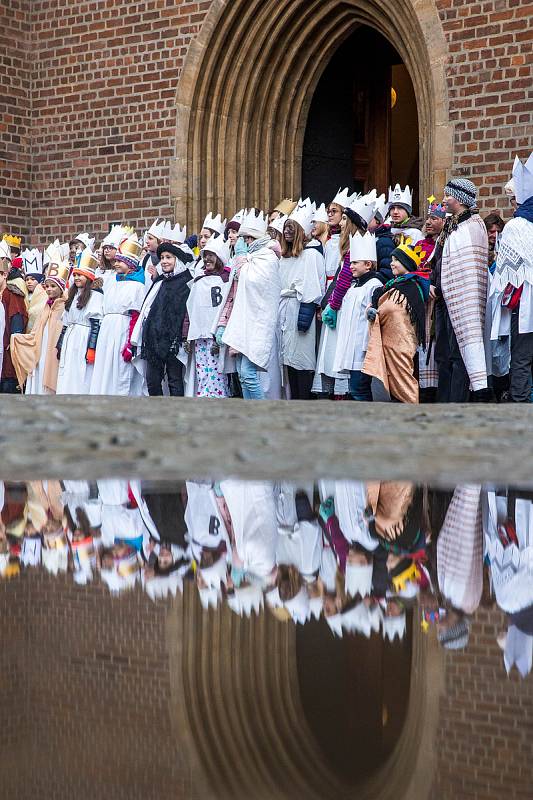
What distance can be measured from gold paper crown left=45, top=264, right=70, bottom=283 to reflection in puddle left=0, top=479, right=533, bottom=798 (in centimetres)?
Answer: 1015

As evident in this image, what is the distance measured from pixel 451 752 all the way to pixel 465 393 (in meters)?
8.64

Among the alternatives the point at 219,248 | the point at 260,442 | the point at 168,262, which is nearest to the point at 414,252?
the point at 219,248

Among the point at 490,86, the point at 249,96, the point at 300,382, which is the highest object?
the point at 249,96

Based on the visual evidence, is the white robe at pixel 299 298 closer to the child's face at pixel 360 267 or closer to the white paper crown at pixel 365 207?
the white paper crown at pixel 365 207

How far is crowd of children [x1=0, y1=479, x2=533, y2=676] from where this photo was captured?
6.98ft

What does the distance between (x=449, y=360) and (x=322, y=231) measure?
2036mm

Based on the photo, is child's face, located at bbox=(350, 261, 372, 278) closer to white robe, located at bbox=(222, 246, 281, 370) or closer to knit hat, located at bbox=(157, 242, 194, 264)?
white robe, located at bbox=(222, 246, 281, 370)

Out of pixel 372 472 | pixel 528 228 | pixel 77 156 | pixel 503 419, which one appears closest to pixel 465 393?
pixel 528 228

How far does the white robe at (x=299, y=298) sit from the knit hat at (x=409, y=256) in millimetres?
1154

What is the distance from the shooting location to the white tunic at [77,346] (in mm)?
12539

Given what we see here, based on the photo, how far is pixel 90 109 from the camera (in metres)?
16.8

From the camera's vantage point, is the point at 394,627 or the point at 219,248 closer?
the point at 394,627

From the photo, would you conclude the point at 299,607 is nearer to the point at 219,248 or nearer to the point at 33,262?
the point at 219,248

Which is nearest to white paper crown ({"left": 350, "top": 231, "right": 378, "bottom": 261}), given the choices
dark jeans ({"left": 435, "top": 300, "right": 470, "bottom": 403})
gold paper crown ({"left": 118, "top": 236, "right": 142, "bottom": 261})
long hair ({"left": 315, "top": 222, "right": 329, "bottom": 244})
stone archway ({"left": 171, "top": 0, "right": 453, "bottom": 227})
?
dark jeans ({"left": 435, "top": 300, "right": 470, "bottom": 403})
